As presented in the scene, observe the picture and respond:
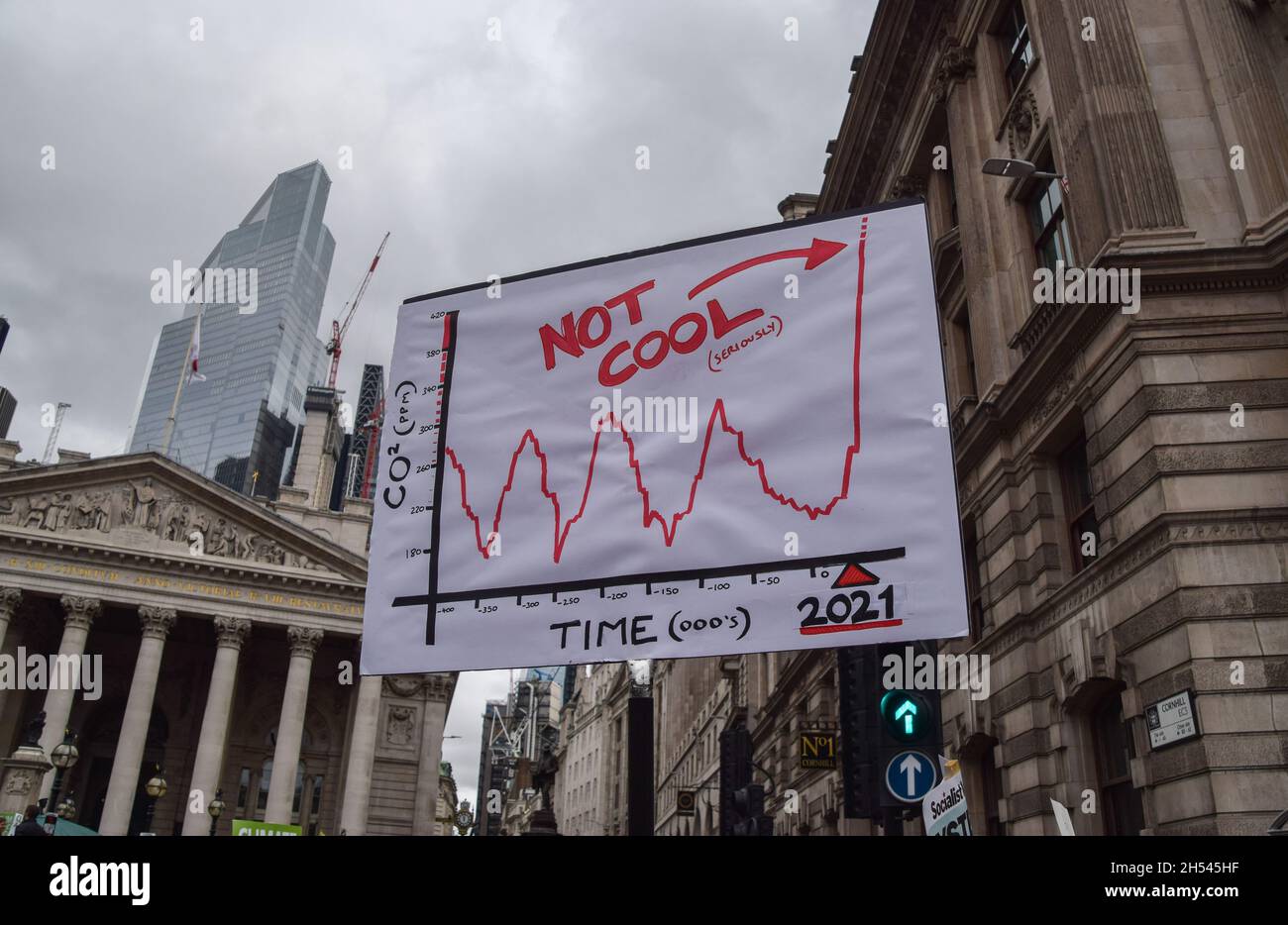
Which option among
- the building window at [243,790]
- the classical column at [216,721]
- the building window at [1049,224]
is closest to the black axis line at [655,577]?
the building window at [1049,224]

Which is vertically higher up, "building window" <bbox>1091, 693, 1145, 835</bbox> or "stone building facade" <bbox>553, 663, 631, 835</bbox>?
"stone building facade" <bbox>553, 663, 631, 835</bbox>

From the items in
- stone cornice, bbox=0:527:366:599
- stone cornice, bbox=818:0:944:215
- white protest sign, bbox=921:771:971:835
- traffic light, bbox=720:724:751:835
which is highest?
stone cornice, bbox=818:0:944:215

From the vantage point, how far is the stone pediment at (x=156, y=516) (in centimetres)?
5003

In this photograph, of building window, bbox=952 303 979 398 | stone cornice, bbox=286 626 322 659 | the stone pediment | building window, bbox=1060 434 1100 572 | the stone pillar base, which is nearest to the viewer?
building window, bbox=1060 434 1100 572

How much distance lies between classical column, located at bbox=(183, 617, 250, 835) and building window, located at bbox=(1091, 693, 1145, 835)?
43.2 metres

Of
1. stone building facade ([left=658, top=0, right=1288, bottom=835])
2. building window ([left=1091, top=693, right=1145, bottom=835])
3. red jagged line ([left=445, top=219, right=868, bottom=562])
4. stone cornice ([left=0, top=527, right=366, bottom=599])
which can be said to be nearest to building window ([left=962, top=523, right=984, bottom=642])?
stone building facade ([left=658, top=0, right=1288, bottom=835])

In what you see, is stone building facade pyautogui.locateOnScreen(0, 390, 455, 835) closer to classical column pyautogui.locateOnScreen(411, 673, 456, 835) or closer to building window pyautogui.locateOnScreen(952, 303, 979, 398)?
classical column pyautogui.locateOnScreen(411, 673, 456, 835)

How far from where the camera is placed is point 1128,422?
46.1 feet

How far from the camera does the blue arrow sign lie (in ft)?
27.5

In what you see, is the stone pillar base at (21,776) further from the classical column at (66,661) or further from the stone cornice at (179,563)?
the stone cornice at (179,563)
